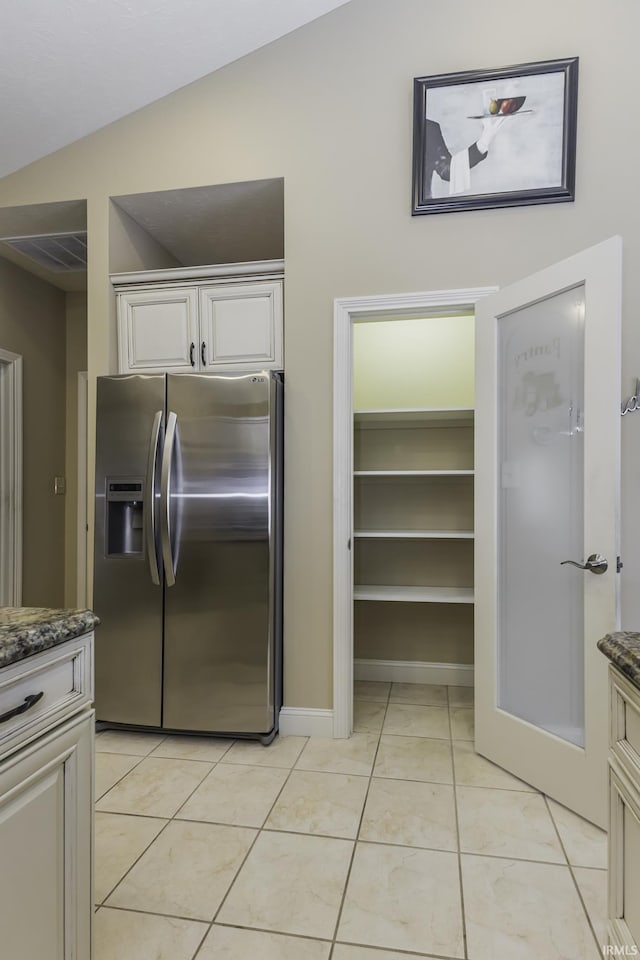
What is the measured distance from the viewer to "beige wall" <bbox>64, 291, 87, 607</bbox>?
4.23 metres

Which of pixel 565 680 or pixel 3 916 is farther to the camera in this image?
pixel 565 680

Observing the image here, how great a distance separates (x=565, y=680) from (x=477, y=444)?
1.03 m

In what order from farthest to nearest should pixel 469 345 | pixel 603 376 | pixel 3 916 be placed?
pixel 469 345, pixel 603 376, pixel 3 916

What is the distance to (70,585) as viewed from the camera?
4.22 metres

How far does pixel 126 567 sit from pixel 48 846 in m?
1.66

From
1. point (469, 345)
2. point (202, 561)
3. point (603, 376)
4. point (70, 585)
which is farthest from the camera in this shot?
point (70, 585)

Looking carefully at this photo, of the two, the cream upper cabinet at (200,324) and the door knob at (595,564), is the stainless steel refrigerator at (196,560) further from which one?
the door knob at (595,564)

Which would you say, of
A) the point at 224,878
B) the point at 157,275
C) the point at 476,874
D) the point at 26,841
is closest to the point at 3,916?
the point at 26,841

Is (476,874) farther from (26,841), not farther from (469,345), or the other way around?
(469,345)

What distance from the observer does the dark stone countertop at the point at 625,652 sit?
941 mm

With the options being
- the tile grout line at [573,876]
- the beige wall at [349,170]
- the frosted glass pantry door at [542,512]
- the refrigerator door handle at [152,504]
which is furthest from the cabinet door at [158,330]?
the tile grout line at [573,876]

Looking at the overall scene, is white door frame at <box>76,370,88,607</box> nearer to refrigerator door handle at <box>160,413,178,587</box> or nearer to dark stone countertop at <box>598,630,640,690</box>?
refrigerator door handle at <box>160,413,178,587</box>

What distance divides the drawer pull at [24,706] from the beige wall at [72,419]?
3.45m

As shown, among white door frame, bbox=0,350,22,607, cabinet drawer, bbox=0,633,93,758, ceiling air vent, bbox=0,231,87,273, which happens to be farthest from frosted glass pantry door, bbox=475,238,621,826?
white door frame, bbox=0,350,22,607
